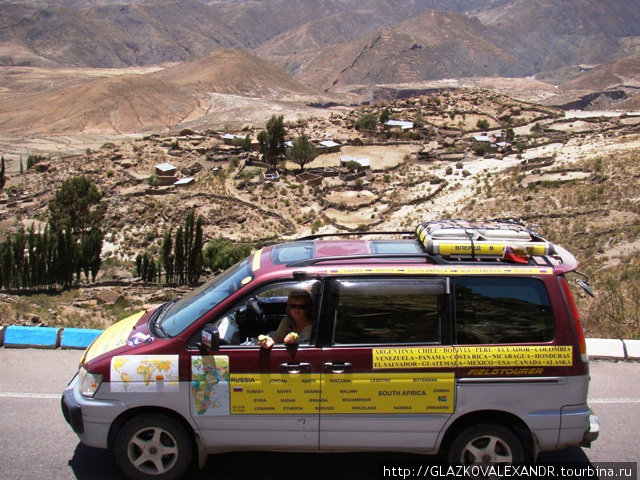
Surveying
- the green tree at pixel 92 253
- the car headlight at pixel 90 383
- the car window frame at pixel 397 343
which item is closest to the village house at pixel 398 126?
the green tree at pixel 92 253

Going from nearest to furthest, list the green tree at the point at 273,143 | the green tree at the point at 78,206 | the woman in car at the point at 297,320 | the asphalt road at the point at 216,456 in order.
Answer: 1. the woman in car at the point at 297,320
2. the asphalt road at the point at 216,456
3. the green tree at the point at 78,206
4. the green tree at the point at 273,143

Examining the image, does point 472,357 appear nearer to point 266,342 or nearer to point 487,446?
point 487,446

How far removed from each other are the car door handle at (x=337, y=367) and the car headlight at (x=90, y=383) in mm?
1778

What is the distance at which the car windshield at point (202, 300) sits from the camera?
4988mm

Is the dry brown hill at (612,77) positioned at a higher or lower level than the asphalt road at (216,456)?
higher

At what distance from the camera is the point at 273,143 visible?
54125mm

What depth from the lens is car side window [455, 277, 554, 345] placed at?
15.5 ft

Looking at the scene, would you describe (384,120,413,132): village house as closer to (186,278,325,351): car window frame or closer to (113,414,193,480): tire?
(186,278,325,351): car window frame

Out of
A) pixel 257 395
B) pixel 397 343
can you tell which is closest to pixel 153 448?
pixel 257 395

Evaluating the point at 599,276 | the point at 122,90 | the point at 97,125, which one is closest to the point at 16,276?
the point at 599,276

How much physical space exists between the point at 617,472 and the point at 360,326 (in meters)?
2.58

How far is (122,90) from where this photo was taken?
365ft

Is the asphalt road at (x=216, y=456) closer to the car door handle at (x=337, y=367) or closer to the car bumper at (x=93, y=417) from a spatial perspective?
the car bumper at (x=93, y=417)

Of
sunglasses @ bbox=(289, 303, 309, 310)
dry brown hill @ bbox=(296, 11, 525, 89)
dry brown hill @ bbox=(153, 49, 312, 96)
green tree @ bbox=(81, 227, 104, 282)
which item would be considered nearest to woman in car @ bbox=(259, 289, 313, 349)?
sunglasses @ bbox=(289, 303, 309, 310)
